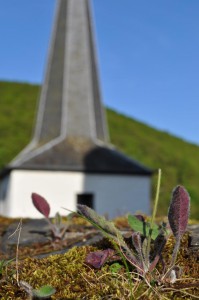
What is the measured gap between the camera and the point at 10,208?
21438mm

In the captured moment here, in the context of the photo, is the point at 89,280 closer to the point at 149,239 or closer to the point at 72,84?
the point at 149,239

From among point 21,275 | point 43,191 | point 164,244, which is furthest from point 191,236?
point 43,191

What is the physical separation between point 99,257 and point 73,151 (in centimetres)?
2058

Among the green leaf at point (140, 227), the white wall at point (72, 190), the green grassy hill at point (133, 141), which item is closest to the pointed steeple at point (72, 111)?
the white wall at point (72, 190)

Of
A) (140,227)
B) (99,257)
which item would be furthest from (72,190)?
(99,257)

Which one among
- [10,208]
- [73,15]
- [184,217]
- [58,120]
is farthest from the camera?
[73,15]

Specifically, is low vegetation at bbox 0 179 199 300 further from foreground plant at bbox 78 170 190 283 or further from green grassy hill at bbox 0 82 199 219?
green grassy hill at bbox 0 82 199 219

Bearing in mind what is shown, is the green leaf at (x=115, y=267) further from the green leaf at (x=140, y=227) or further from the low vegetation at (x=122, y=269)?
the green leaf at (x=140, y=227)

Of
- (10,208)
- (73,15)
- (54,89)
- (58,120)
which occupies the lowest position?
(10,208)

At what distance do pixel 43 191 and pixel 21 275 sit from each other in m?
19.9

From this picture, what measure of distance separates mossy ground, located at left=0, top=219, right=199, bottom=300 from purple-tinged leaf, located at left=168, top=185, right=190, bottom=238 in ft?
0.43

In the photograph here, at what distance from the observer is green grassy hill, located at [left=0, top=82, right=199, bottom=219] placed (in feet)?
115

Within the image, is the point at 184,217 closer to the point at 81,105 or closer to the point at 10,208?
the point at 10,208

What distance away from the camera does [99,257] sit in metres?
1.74
